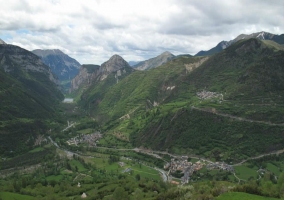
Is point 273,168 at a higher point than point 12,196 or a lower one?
higher

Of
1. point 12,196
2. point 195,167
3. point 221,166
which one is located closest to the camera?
point 12,196

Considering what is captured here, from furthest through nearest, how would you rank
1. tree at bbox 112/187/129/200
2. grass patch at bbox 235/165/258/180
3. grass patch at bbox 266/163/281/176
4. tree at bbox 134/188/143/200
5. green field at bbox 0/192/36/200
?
grass patch at bbox 266/163/281/176
grass patch at bbox 235/165/258/180
green field at bbox 0/192/36/200
tree at bbox 112/187/129/200
tree at bbox 134/188/143/200

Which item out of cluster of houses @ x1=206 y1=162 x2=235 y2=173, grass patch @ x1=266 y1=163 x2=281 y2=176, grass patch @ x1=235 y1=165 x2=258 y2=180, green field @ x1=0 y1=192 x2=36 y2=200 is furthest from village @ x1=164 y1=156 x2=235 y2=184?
green field @ x1=0 y1=192 x2=36 y2=200

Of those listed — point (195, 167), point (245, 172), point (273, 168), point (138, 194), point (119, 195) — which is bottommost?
point (195, 167)

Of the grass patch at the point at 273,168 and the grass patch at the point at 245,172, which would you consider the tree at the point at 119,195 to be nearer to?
the grass patch at the point at 245,172

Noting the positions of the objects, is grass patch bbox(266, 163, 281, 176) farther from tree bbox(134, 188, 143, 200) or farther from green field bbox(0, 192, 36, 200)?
green field bbox(0, 192, 36, 200)

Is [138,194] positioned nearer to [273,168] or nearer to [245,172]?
[245,172]

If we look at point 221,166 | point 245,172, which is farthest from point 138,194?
point 245,172

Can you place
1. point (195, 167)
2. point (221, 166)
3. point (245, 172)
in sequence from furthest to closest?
point (195, 167) → point (221, 166) → point (245, 172)

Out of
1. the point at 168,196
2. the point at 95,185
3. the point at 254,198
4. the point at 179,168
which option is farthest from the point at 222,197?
the point at 179,168

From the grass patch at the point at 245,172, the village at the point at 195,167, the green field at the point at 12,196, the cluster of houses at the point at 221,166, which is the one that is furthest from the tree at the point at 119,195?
the cluster of houses at the point at 221,166

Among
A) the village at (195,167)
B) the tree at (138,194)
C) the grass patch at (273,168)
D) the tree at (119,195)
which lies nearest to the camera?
the tree at (138,194)
